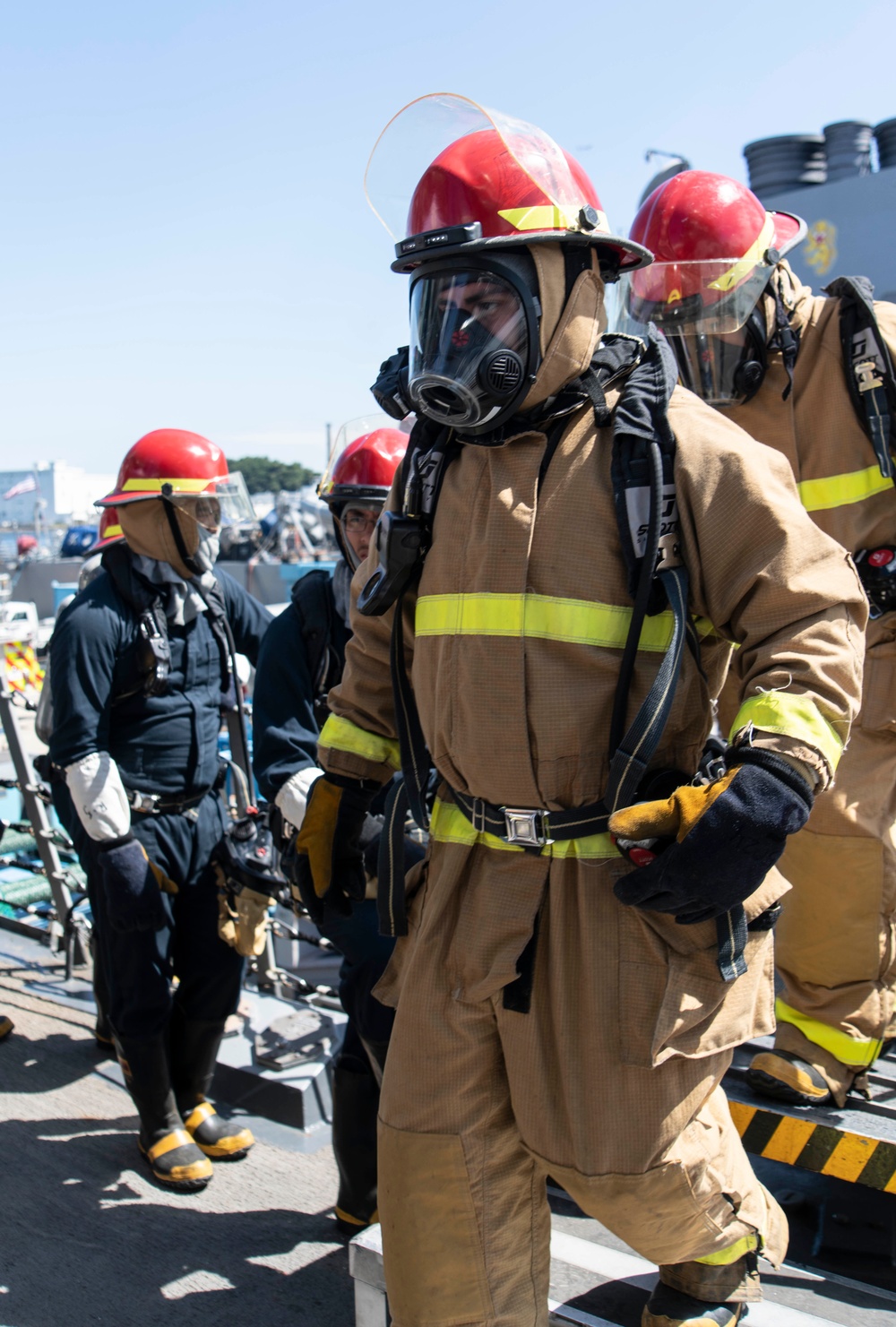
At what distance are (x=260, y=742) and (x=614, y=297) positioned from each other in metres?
1.80

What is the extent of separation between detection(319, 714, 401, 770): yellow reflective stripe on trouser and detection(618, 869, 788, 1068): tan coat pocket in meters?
0.70

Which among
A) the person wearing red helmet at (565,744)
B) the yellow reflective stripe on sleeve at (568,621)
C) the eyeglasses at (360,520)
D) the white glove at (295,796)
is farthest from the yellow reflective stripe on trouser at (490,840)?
the eyeglasses at (360,520)

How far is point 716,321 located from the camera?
9.70 feet

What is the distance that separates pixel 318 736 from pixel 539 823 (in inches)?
58.4

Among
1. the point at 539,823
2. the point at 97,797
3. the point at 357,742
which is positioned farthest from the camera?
the point at 97,797

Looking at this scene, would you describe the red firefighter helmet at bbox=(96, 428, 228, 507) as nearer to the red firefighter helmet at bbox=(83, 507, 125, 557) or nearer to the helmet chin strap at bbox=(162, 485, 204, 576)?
the helmet chin strap at bbox=(162, 485, 204, 576)

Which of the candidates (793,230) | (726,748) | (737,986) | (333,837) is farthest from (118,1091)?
(793,230)

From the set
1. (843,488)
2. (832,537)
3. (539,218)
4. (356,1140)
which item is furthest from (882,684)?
(356,1140)

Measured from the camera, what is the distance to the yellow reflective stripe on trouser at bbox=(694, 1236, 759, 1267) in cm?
204

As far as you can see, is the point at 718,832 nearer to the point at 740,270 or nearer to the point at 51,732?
the point at 740,270

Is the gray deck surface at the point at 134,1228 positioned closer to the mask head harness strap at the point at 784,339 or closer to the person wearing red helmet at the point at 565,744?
the person wearing red helmet at the point at 565,744

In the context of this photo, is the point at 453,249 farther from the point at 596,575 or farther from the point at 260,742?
the point at 260,742

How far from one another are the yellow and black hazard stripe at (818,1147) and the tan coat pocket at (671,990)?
3.05ft

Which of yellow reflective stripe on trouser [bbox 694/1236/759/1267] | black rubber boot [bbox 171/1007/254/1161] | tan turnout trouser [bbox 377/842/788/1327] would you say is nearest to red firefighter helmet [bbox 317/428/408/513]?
tan turnout trouser [bbox 377/842/788/1327]
